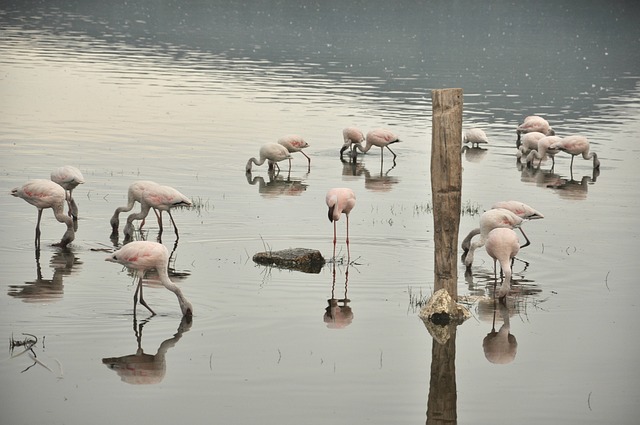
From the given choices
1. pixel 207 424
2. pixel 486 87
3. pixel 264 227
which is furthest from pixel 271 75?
pixel 207 424

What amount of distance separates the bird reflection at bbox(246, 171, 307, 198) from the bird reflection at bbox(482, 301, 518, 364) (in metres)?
8.94

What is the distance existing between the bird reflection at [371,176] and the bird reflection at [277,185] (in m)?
1.31

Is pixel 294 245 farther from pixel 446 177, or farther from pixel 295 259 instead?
pixel 446 177

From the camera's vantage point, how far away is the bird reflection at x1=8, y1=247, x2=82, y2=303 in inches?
516

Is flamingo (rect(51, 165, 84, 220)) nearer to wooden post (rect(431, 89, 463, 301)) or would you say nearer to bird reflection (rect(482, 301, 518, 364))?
wooden post (rect(431, 89, 463, 301))

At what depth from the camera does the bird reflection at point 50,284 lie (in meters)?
13.1

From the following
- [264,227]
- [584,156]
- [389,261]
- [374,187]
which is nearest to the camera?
[389,261]

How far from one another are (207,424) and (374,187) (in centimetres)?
1324

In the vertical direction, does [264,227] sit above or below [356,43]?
below

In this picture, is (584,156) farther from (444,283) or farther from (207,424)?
(207,424)

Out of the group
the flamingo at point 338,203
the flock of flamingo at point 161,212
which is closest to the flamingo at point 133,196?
the flock of flamingo at point 161,212

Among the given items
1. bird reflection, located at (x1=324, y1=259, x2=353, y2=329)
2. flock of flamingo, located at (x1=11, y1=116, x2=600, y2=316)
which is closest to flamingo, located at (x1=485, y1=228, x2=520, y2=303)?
flock of flamingo, located at (x1=11, y1=116, x2=600, y2=316)

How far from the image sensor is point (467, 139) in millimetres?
27875

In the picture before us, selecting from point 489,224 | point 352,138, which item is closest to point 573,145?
point 352,138
